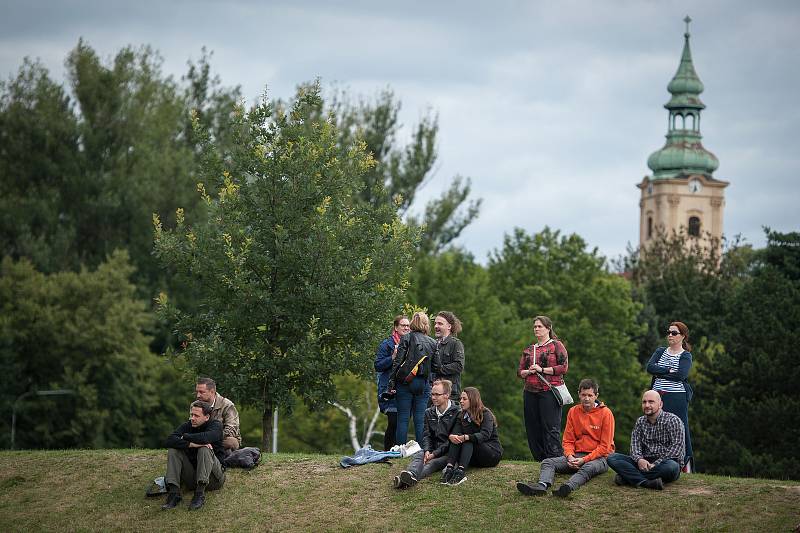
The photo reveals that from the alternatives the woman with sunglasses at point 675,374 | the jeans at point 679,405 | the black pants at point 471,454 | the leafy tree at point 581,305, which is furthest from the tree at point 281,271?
the leafy tree at point 581,305

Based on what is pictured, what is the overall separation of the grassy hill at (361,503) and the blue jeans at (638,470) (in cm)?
16

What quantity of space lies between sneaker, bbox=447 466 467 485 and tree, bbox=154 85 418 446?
548 centimetres

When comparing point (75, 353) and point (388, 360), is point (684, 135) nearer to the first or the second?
point (75, 353)

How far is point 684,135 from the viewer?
4833 inches

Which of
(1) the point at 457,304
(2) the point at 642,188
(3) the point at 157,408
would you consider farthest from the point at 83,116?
(2) the point at 642,188

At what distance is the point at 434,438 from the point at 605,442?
247 centimetres

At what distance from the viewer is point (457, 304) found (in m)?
57.7

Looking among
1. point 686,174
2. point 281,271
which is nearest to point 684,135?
point 686,174

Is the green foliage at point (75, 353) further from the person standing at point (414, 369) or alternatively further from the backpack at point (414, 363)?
the backpack at point (414, 363)

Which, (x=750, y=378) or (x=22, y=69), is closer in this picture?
(x=750, y=378)

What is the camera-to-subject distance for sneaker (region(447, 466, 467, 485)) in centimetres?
1720

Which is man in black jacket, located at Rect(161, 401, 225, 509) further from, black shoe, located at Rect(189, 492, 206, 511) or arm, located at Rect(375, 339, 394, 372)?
arm, located at Rect(375, 339, 394, 372)

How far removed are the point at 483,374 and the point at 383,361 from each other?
120 ft

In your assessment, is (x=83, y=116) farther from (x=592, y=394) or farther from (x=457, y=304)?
(x=592, y=394)
